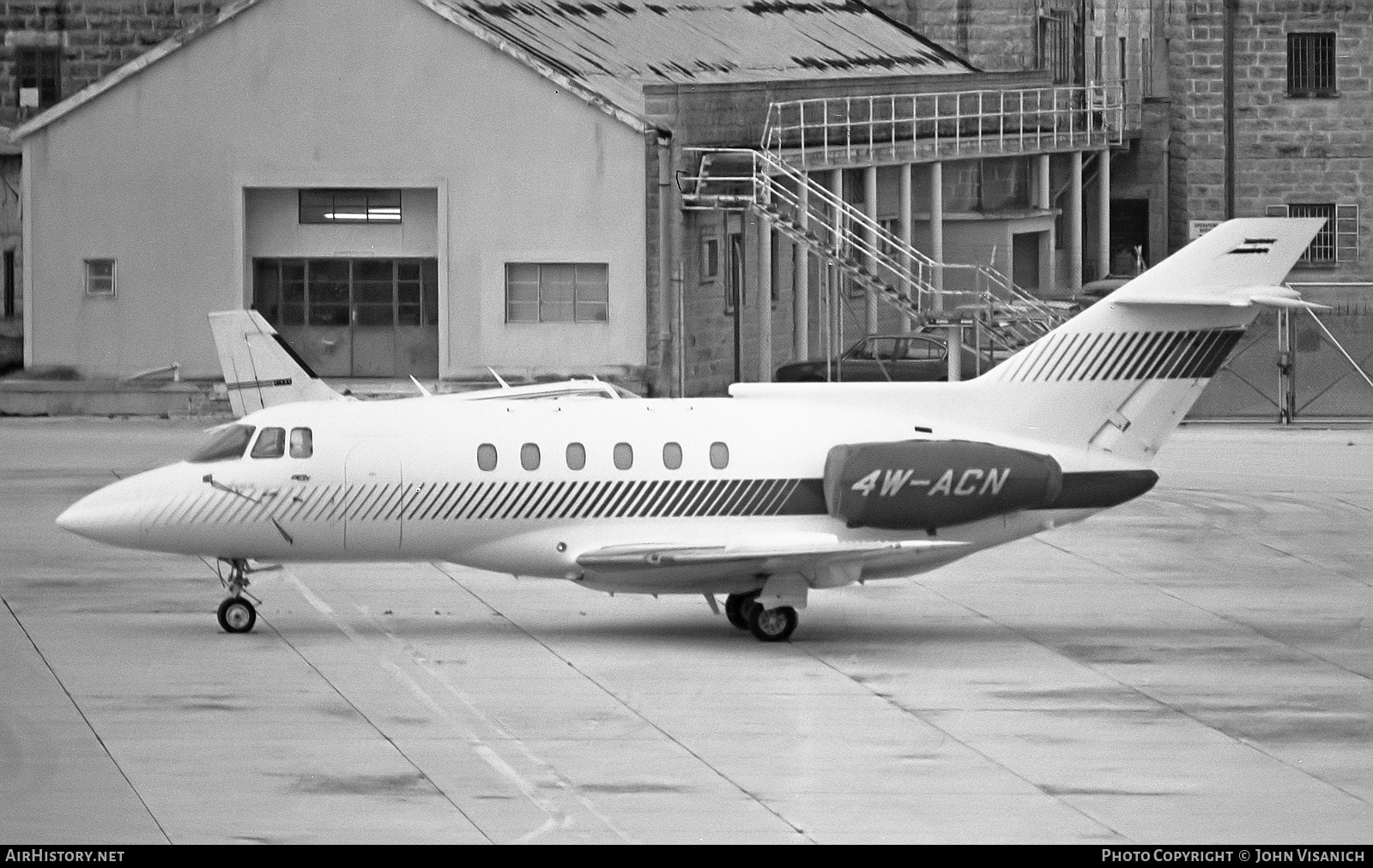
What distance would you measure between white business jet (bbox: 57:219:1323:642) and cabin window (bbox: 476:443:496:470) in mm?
18

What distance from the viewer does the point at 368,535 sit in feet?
77.0

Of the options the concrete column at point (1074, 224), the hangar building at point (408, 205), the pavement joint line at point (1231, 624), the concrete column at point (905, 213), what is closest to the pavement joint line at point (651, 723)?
the pavement joint line at point (1231, 624)

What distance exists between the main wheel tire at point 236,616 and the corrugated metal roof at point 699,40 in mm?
23927

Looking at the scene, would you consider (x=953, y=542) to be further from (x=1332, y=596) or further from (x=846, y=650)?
(x=1332, y=596)

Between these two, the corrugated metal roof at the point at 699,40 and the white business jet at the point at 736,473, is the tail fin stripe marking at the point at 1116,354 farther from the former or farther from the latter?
the corrugated metal roof at the point at 699,40

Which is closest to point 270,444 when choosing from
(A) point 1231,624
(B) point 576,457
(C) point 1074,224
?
(B) point 576,457

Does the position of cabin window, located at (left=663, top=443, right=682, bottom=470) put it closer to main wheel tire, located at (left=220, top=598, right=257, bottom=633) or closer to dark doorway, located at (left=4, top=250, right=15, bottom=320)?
main wheel tire, located at (left=220, top=598, right=257, bottom=633)

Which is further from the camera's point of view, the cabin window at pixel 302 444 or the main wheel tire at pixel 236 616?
the main wheel tire at pixel 236 616

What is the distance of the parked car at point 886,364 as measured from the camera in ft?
155

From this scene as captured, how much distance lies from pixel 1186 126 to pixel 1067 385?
44.7 meters

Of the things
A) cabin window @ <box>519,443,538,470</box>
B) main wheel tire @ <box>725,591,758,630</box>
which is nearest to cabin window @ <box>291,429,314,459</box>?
cabin window @ <box>519,443,538,470</box>

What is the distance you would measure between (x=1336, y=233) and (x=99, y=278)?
3461cm

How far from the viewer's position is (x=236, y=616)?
78.2 ft

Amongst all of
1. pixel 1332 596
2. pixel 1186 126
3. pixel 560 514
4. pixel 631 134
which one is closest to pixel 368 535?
pixel 560 514
